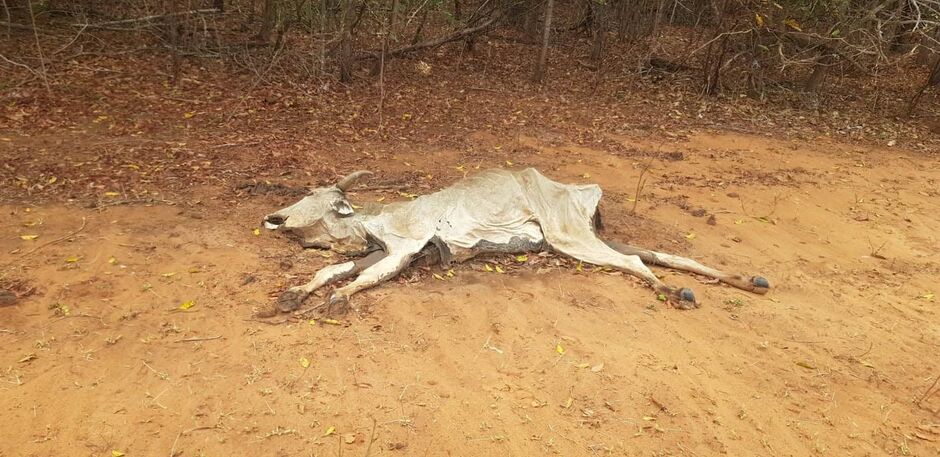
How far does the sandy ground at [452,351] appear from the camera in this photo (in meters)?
2.96

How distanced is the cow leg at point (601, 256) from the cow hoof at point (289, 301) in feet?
6.81

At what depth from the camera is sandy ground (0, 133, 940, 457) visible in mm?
2961

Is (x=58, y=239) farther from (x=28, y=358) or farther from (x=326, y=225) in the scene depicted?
(x=326, y=225)

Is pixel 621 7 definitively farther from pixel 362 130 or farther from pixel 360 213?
pixel 360 213

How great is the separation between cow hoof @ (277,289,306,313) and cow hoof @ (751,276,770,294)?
11.1 feet

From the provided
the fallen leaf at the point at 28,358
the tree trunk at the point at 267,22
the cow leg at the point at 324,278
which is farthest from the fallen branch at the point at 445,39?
the fallen leaf at the point at 28,358

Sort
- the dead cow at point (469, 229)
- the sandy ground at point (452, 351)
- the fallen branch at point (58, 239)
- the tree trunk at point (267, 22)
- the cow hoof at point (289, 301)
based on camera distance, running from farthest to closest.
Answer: the tree trunk at point (267, 22), the dead cow at point (469, 229), the fallen branch at point (58, 239), the cow hoof at point (289, 301), the sandy ground at point (452, 351)

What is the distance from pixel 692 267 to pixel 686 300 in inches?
23.3

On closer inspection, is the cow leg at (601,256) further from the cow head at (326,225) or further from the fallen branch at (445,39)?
the fallen branch at (445,39)

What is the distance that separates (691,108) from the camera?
32.2 ft

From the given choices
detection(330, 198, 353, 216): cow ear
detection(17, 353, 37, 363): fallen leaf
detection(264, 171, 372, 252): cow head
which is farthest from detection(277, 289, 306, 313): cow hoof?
detection(17, 353, 37, 363): fallen leaf

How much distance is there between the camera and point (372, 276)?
4176 mm

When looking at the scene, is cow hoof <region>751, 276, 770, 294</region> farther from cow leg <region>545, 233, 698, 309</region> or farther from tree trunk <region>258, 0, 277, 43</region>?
tree trunk <region>258, 0, 277, 43</region>

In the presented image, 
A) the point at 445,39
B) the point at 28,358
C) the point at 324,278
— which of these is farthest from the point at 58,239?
the point at 445,39
